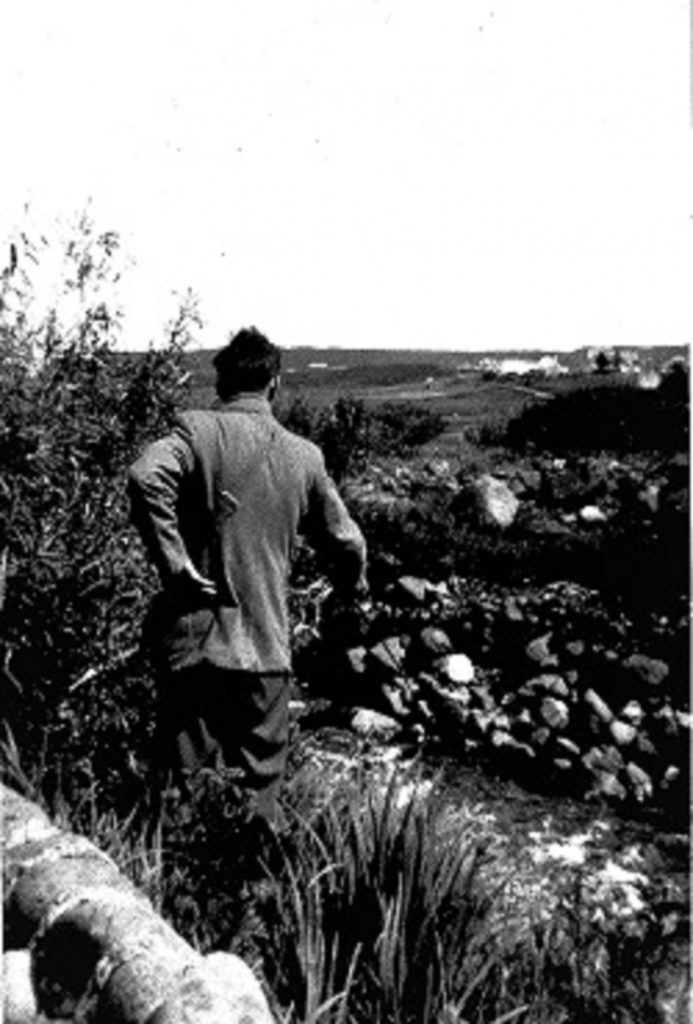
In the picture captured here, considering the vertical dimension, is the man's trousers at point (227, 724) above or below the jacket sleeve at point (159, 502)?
below

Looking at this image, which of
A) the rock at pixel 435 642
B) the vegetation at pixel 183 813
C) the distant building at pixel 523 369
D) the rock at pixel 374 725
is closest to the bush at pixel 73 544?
the vegetation at pixel 183 813

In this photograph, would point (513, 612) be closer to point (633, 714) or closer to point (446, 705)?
point (633, 714)

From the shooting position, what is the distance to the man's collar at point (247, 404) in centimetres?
399

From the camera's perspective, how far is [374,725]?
25.4ft

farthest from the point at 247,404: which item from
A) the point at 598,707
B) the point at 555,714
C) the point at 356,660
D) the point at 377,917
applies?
the point at 356,660

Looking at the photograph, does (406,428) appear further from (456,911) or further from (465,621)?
(456,911)

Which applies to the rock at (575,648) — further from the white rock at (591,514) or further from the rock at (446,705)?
the white rock at (591,514)

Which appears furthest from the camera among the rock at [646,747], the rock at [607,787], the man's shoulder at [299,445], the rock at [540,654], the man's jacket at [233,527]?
the rock at [540,654]

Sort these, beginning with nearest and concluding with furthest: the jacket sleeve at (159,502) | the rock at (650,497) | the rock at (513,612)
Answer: the jacket sleeve at (159,502) < the rock at (513,612) < the rock at (650,497)

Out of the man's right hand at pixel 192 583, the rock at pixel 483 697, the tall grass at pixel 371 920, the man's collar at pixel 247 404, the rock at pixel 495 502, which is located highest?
the man's collar at pixel 247 404

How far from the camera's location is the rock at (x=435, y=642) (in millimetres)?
9531

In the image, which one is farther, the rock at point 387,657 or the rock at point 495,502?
the rock at point 495,502

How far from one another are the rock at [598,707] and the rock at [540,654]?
2.52 feet

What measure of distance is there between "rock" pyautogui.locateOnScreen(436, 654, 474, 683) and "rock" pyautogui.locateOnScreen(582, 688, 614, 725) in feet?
3.02
